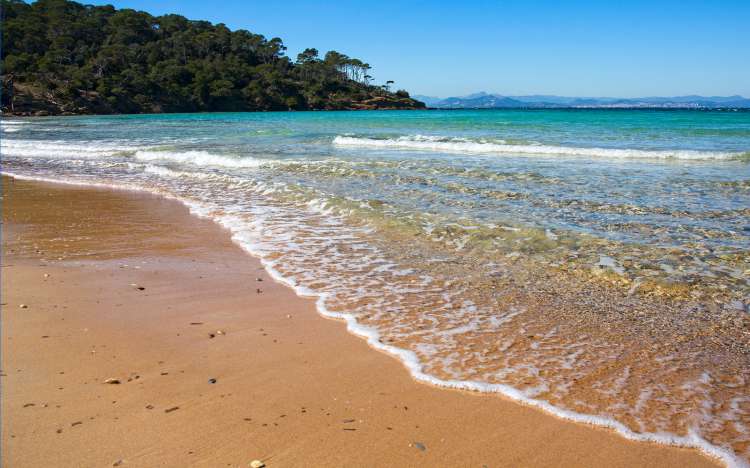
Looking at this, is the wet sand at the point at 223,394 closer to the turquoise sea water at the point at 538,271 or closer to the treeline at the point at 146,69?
the turquoise sea water at the point at 538,271

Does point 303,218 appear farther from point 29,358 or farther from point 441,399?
point 441,399

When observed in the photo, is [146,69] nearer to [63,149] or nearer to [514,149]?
[63,149]

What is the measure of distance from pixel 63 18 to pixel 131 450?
11811 cm

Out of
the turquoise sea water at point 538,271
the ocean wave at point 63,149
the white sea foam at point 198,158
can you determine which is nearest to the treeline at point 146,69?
the ocean wave at point 63,149

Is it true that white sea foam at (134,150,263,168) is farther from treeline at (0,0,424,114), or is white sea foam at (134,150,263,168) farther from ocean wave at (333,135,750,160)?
treeline at (0,0,424,114)

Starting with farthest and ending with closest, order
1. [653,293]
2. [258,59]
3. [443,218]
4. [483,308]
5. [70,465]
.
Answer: [258,59], [443,218], [653,293], [483,308], [70,465]

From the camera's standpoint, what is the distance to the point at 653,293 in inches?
181

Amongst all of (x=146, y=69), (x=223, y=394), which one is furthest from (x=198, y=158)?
(x=146, y=69)

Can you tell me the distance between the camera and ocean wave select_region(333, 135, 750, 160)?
16.0 meters

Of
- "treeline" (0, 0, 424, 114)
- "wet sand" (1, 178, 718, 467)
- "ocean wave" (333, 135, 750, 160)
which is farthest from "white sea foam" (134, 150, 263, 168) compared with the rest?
"treeline" (0, 0, 424, 114)

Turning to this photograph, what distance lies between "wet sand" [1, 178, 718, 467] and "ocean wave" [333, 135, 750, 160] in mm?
14300

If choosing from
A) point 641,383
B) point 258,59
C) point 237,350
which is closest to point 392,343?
point 237,350

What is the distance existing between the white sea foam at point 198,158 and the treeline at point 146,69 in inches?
2387

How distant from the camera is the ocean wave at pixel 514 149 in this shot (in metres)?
16.0
